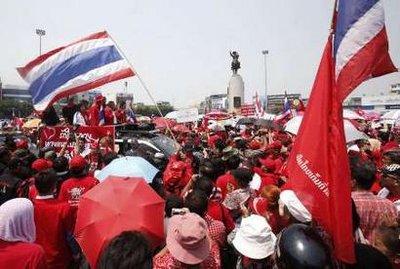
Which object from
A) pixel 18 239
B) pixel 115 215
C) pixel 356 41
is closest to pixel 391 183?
pixel 356 41

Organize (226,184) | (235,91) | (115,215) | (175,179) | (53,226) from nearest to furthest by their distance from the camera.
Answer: (115,215), (53,226), (175,179), (226,184), (235,91)

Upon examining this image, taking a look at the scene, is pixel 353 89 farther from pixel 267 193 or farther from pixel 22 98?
pixel 22 98

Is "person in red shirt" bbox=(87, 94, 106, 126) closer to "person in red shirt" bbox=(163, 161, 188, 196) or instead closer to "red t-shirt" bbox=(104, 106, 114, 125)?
"red t-shirt" bbox=(104, 106, 114, 125)

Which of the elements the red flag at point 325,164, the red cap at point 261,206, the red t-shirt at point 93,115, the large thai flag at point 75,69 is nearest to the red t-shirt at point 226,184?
the red cap at point 261,206

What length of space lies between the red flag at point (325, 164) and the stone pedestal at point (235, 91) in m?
37.7

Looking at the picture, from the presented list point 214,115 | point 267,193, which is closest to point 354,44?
point 267,193

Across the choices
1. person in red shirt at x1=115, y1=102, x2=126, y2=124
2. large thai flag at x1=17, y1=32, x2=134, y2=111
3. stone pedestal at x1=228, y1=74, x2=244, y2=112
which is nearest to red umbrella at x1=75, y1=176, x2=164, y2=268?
large thai flag at x1=17, y1=32, x2=134, y2=111

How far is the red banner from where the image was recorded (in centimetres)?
828

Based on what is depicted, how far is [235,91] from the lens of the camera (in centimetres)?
4144

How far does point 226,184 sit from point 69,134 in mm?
4258

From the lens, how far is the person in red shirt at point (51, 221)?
13.1ft

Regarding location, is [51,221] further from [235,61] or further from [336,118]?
[235,61]

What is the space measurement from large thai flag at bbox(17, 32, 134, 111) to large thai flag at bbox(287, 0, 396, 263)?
4.79m

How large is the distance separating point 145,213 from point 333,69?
169 centimetres
